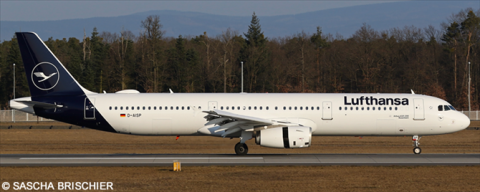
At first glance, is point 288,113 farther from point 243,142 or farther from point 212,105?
point 212,105

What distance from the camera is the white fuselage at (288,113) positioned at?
2839 cm

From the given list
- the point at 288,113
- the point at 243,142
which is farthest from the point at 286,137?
the point at 243,142

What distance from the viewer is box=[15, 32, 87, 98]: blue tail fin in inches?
1136

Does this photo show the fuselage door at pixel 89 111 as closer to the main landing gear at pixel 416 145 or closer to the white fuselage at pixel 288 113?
the white fuselage at pixel 288 113

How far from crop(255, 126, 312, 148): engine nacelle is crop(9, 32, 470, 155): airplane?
126cm

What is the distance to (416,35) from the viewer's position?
10031 centimetres

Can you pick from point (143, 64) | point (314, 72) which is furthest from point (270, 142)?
point (314, 72)

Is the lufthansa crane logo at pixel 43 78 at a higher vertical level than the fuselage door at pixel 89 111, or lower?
higher

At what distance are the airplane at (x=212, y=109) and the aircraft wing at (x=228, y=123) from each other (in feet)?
0.19

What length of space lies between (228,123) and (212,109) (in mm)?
1414

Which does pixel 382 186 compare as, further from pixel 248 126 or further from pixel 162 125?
pixel 162 125

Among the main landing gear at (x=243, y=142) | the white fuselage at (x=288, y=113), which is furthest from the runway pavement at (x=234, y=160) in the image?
the white fuselage at (x=288, y=113)

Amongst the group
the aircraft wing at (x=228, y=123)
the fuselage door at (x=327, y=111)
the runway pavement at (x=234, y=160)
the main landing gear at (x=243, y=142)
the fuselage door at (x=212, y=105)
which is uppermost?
the fuselage door at (x=212, y=105)

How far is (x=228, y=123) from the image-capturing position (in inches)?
1088
